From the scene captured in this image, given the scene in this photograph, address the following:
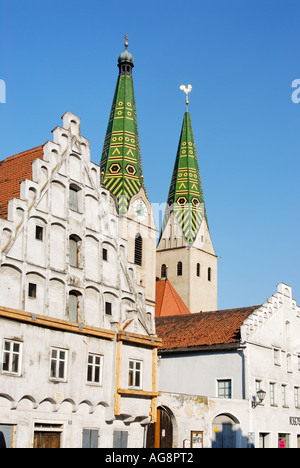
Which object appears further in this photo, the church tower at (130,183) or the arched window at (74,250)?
the church tower at (130,183)

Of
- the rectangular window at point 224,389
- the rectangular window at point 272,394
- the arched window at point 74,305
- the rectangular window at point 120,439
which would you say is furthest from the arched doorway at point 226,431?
the arched window at point 74,305

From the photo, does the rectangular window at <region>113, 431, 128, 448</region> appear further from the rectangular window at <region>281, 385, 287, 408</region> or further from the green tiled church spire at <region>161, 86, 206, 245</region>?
the green tiled church spire at <region>161, 86, 206, 245</region>

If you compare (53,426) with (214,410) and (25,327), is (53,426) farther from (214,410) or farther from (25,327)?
(214,410)

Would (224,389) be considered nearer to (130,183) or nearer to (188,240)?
(130,183)

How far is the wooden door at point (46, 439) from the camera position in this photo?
27.0 m

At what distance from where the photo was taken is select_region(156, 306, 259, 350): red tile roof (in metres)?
39.4

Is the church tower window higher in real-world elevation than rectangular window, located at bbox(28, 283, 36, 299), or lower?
higher

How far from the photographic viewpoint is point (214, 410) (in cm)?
3488

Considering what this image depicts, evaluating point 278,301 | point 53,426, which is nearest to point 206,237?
point 278,301

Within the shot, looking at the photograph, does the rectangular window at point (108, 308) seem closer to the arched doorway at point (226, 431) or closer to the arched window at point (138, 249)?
the arched doorway at point (226, 431)

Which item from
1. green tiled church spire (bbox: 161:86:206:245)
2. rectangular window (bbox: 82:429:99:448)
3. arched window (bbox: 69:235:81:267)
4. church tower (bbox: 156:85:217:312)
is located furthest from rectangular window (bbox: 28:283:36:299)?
green tiled church spire (bbox: 161:86:206:245)

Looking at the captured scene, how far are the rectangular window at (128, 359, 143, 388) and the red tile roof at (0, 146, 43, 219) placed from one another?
8935mm

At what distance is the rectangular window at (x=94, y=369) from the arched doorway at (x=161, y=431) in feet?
17.5

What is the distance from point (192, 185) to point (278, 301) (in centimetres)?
5214
